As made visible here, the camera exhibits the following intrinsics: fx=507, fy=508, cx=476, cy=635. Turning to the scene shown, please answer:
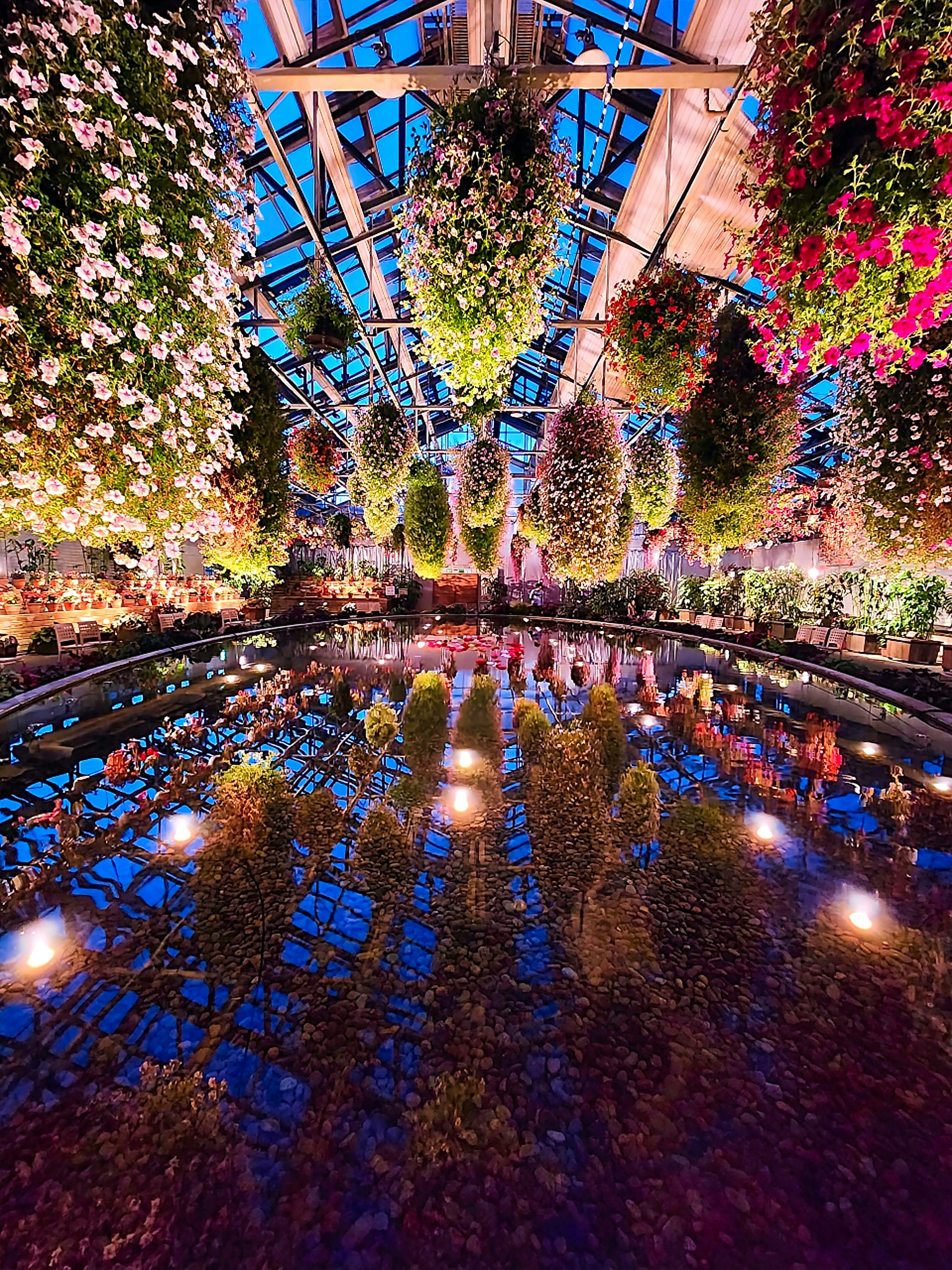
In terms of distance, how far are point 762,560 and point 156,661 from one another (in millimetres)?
21602

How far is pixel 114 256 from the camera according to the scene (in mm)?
2381

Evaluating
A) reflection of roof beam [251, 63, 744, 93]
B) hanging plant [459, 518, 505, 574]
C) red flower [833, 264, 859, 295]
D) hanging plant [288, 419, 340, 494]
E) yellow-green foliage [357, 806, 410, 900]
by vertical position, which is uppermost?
reflection of roof beam [251, 63, 744, 93]

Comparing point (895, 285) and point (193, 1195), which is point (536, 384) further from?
point (193, 1195)

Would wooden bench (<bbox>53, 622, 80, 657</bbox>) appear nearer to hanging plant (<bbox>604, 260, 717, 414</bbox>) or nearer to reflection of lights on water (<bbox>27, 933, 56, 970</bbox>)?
reflection of lights on water (<bbox>27, 933, 56, 970</bbox>)

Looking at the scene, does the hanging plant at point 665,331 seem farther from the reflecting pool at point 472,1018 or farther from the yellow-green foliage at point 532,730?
the reflecting pool at point 472,1018

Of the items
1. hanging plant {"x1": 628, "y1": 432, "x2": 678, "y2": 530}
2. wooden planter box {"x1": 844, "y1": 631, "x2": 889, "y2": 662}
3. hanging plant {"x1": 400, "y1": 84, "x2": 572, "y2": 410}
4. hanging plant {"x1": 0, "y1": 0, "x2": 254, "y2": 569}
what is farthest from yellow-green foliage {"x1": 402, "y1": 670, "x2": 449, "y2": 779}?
wooden planter box {"x1": 844, "y1": 631, "x2": 889, "y2": 662}

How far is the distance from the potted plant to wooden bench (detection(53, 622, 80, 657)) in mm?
16819

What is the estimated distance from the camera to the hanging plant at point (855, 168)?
1833 mm

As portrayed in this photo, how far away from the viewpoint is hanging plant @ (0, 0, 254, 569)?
2.14 meters

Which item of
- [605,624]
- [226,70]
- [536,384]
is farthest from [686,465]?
[536,384]

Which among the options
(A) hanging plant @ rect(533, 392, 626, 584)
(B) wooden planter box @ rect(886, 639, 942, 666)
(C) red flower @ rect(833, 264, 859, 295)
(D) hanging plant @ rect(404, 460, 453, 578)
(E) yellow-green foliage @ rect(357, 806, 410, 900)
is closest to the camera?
(C) red flower @ rect(833, 264, 859, 295)

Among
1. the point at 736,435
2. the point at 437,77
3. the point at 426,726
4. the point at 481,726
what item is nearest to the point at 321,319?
the point at 437,77

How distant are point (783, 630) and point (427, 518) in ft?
33.2

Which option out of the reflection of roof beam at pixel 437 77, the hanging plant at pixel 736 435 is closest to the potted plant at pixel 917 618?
the hanging plant at pixel 736 435
